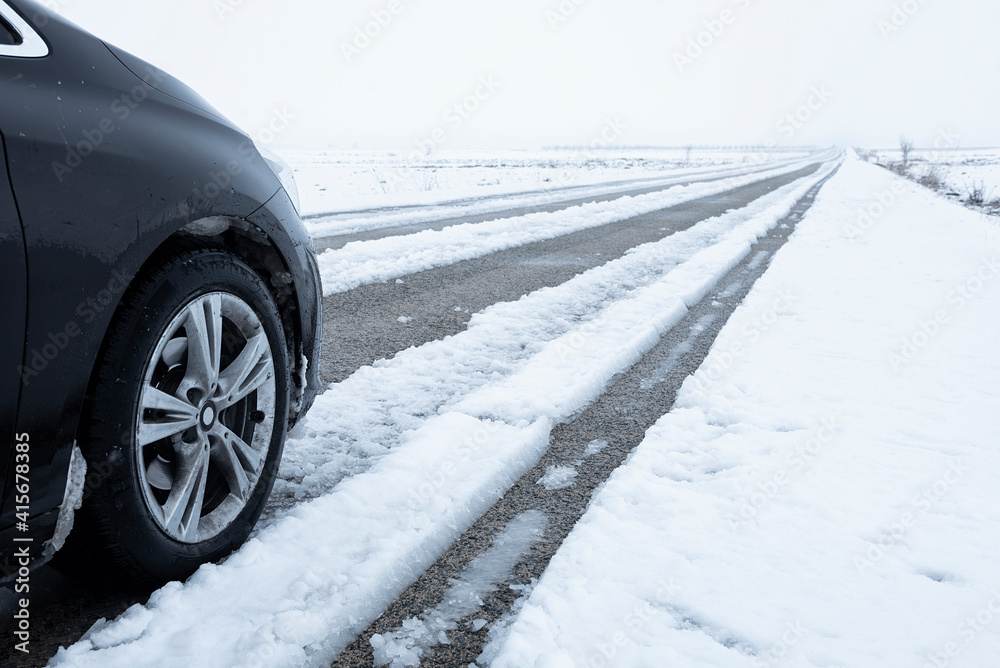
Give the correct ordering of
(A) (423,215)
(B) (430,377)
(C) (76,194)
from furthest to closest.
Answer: (A) (423,215)
(B) (430,377)
(C) (76,194)

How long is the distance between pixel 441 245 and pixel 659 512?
6.37 metres

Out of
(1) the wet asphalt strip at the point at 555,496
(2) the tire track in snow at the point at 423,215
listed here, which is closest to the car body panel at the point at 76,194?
(1) the wet asphalt strip at the point at 555,496

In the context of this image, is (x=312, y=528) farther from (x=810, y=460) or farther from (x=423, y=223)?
(x=423, y=223)

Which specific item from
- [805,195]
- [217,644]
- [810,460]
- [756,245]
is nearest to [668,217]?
[756,245]

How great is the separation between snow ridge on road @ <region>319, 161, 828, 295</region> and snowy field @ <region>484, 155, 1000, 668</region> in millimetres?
3441

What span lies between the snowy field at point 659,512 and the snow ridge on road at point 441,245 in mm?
1846

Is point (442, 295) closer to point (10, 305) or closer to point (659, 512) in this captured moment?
point (659, 512)

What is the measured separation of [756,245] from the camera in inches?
371

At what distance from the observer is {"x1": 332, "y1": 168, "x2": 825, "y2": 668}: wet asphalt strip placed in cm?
180

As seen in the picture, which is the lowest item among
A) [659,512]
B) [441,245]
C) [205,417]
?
[441,245]

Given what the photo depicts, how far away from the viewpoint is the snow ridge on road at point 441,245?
652cm

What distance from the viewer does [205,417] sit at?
1.86m

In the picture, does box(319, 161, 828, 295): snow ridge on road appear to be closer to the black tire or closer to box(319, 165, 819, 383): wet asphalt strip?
box(319, 165, 819, 383): wet asphalt strip

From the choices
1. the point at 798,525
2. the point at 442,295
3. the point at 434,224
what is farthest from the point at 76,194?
the point at 434,224
